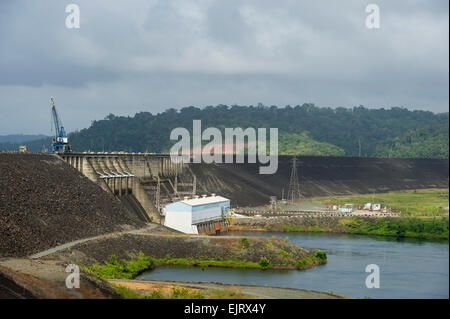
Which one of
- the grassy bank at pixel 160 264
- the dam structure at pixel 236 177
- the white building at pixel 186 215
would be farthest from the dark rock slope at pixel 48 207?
the dam structure at pixel 236 177

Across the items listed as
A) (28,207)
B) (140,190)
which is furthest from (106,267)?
(140,190)

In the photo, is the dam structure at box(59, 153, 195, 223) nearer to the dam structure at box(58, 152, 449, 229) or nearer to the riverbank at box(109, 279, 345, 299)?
the dam structure at box(58, 152, 449, 229)

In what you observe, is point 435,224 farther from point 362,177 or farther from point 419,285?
point 362,177

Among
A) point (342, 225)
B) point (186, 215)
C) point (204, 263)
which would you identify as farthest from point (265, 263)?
point (342, 225)

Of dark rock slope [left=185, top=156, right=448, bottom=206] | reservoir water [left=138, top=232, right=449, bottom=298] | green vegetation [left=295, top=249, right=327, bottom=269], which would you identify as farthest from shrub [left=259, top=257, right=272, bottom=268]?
dark rock slope [left=185, top=156, right=448, bottom=206]

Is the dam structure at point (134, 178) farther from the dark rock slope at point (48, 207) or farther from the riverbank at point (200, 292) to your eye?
the riverbank at point (200, 292)
